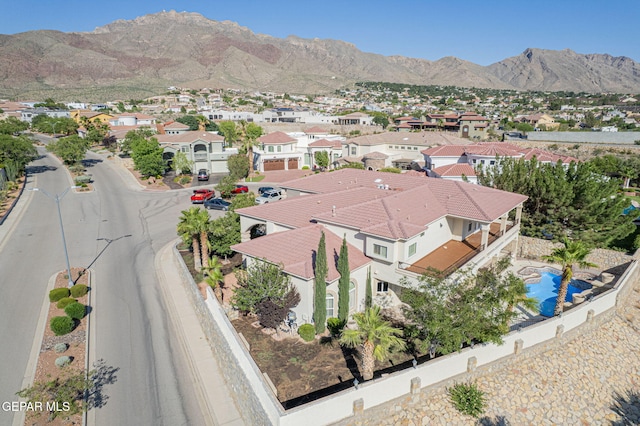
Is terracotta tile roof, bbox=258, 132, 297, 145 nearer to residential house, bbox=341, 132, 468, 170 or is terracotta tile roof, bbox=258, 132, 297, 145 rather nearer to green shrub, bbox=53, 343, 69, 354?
residential house, bbox=341, 132, 468, 170

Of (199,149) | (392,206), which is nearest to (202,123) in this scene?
(199,149)

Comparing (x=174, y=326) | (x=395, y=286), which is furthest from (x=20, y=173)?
(x=395, y=286)

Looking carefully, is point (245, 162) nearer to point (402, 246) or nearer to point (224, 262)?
point (224, 262)

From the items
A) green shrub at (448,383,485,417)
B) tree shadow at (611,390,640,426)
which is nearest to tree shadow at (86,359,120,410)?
green shrub at (448,383,485,417)

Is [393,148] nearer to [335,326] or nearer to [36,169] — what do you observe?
[335,326]

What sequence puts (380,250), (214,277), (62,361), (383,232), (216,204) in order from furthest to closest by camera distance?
1. (216,204)
2. (380,250)
3. (214,277)
4. (383,232)
5. (62,361)
